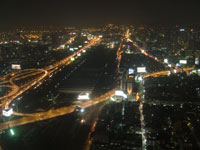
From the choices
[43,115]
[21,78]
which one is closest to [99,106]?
[43,115]

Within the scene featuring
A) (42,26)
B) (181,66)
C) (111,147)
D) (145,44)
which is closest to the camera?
(111,147)

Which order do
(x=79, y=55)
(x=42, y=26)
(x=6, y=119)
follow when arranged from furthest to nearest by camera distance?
(x=42, y=26), (x=79, y=55), (x=6, y=119)

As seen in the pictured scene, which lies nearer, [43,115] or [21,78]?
[43,115]

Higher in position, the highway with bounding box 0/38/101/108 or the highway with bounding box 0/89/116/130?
the highway with bounding box 0/38/101/108

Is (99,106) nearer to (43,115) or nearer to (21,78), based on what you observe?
(43,115)

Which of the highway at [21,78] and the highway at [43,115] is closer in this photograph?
the highway at [43,115]

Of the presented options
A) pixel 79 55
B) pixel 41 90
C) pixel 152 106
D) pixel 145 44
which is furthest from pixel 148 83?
pixel 145 44

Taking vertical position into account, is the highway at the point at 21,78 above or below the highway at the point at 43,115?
above

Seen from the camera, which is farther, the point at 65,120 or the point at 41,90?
the point at 41,90

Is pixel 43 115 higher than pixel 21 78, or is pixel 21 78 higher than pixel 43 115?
pixel 21 78

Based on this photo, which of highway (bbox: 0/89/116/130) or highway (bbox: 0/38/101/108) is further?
highway (bbox: 0/38/101/108)

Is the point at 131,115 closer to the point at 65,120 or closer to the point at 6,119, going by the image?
the point at 65,120
